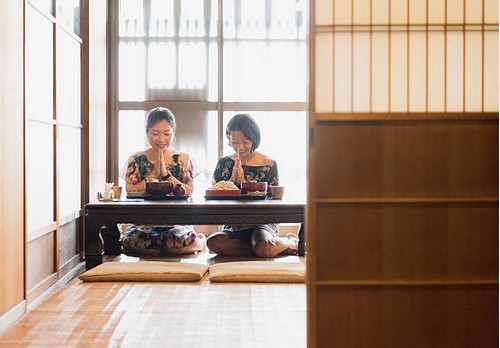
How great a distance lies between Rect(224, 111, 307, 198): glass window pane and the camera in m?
6.68

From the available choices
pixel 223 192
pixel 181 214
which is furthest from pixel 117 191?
pixel 223 192

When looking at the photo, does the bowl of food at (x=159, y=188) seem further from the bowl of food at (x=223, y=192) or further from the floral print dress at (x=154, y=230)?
the floral print dress at (x=154, y=230)

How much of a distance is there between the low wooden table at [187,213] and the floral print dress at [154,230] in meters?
0.51

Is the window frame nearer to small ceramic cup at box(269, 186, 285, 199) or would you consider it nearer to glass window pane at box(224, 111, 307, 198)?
glass window pane at box(224, 111, 307, 198)

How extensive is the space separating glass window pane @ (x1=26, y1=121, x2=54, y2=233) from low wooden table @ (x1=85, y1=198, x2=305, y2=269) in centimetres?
54

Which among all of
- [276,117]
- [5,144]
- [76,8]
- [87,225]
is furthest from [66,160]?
[276,117]

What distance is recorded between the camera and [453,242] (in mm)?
2701

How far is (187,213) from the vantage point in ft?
16.2

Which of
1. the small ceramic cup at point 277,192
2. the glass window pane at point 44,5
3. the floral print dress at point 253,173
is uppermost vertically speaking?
the glass window pane at point 44,5

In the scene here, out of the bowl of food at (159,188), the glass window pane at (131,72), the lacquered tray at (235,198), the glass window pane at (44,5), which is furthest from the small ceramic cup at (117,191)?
the glass window pane at (131,72)

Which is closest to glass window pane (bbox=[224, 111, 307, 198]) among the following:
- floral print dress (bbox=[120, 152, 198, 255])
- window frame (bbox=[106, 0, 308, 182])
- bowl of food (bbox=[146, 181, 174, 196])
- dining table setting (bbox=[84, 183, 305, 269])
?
window frame (bbox=[106, 0, 308, 182])

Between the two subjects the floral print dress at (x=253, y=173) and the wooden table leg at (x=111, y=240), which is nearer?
the wooden table leg at (x=111, y=240)

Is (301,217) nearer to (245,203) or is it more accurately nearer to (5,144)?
(245,203)

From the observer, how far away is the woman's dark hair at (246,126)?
550 cm
